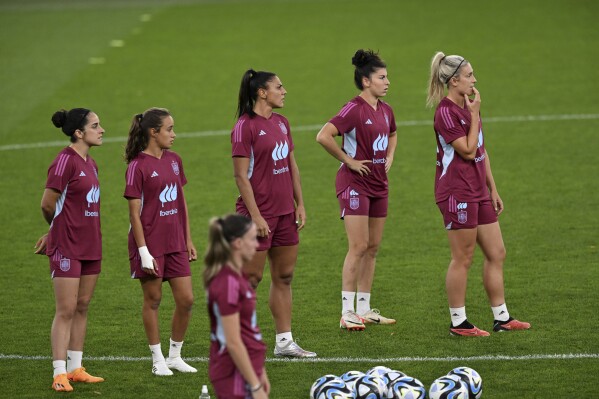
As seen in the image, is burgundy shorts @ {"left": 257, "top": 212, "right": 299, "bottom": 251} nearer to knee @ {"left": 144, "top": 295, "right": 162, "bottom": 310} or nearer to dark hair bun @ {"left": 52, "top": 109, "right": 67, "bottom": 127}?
knee @ {"left": 144, "top": 295, "right": 162, "bottom": 310}

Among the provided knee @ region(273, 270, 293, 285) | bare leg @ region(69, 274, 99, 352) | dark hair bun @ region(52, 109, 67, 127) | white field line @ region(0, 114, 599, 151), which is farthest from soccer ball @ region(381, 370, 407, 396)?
white field line @ region(0, 114, 599, 151)

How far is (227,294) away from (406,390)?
232cm

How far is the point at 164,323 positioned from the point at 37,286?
2.21m

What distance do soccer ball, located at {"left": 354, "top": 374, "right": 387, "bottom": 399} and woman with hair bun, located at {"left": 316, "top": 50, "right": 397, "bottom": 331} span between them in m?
2.29

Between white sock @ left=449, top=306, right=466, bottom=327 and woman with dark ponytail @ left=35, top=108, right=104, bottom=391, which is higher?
woman with dark ponytail @ left=35, top=108, right=104, bottom=391

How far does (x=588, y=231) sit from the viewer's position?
1420 centimetres

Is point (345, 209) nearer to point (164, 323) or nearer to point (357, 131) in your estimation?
point (357, 131)

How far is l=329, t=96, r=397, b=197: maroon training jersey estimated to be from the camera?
1078cm

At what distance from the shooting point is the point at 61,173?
9.16m

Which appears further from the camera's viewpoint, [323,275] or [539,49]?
[539,49]

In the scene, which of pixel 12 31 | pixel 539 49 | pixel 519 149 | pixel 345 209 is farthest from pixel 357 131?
pixel 12 31

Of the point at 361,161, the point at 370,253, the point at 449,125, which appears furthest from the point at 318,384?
the point at 449,125

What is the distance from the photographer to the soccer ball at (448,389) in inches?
335

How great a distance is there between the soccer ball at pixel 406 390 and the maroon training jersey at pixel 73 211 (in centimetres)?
275
